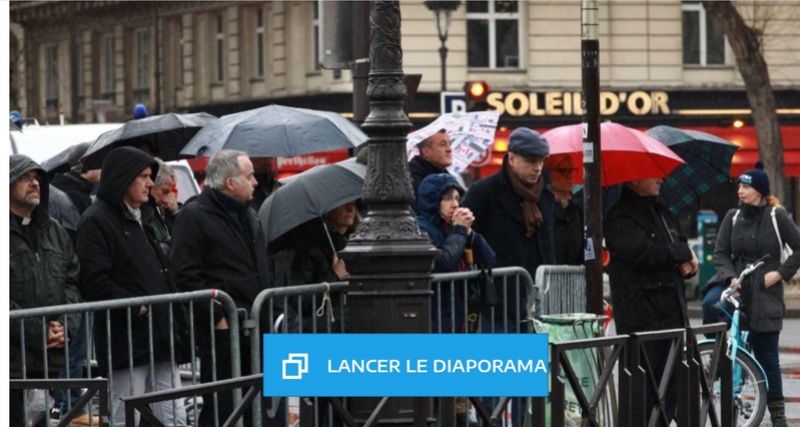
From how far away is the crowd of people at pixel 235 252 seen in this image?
8.62m

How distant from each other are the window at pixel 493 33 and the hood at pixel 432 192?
2867cm

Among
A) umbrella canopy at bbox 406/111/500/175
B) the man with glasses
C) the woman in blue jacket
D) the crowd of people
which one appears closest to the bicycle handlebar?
the crowd of people

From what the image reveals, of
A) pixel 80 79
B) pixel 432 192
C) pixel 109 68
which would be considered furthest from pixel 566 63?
pixel 432 192

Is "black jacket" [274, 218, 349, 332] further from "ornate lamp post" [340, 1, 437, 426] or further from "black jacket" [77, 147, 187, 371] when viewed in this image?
"ornate lamp post" [340, 1, 437, 426]

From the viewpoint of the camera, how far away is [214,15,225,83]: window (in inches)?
1693

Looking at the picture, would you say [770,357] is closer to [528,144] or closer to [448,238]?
[528,144]

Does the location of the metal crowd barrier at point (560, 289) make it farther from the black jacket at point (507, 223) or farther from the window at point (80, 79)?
the window at point (80, 79)

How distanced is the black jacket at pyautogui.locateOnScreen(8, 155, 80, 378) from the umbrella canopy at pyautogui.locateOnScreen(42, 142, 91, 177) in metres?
4.48

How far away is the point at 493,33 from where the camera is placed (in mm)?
38625

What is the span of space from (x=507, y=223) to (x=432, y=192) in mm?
892

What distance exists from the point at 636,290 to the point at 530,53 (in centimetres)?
2762

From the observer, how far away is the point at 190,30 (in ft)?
145

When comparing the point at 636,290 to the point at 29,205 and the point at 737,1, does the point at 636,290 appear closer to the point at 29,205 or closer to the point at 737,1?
the point at 29,205

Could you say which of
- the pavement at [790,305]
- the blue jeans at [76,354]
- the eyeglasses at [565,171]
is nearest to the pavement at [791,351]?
the pavement at [790,305]
